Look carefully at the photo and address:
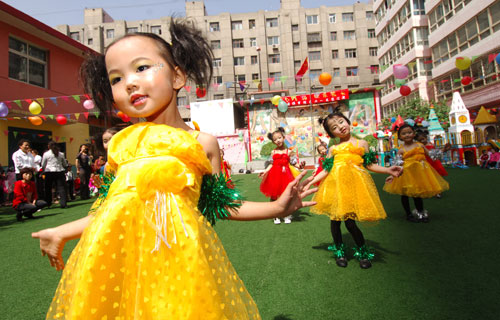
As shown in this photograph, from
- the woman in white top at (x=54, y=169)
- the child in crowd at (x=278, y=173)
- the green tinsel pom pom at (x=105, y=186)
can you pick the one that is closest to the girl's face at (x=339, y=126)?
the child in crowd at (x=278, y=173)

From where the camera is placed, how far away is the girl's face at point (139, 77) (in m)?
1.26

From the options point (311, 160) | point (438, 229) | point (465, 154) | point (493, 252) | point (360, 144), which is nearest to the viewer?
point (493, 252)

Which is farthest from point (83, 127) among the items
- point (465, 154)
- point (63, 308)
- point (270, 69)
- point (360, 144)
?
point (270, 69)

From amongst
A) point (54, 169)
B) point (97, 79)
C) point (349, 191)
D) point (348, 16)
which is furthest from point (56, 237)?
point (348, 16)

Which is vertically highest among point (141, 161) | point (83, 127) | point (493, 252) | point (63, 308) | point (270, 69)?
point (270, 69)

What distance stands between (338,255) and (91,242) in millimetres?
2551

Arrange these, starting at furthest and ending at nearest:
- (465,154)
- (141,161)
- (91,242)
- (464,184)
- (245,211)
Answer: (465,154) < (464,184) < (245,211) < (141,161) < (91,242)

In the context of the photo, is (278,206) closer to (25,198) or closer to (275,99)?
(25,198)

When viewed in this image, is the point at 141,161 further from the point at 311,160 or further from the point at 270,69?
the point at 270,69

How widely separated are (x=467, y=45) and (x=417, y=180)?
18537mm

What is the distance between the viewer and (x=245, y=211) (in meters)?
1.32

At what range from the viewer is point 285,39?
34781 millimetres

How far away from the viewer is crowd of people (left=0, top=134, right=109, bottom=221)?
20.7ft

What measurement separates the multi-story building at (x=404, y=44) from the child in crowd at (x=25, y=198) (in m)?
20.1
